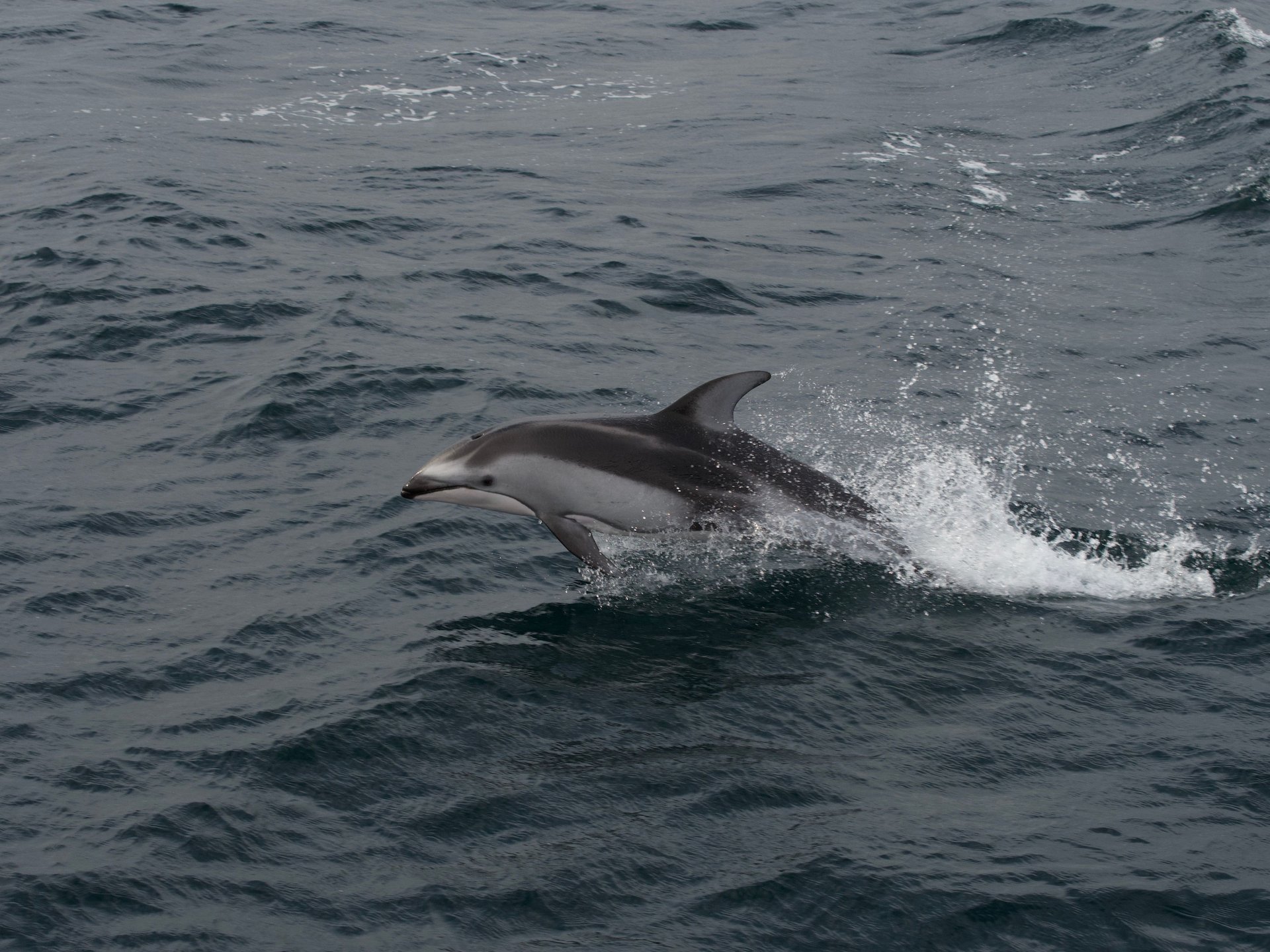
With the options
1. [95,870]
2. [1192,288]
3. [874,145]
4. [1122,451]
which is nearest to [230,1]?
[874,145]

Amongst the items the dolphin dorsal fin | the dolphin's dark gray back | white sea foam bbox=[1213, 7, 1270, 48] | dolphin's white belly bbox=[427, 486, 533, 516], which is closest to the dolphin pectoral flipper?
dolphin's white belly bbox=[427, 486, 533, 516]

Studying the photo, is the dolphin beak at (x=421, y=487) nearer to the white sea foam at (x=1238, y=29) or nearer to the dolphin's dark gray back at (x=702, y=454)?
the dolphin's dark gray back at (x=702, y=454)

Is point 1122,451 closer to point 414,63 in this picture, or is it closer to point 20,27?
point 414,63

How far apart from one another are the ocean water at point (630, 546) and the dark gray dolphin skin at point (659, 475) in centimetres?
30

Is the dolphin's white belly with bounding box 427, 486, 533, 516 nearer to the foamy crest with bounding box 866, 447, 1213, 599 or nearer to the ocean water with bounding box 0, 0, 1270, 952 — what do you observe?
the ocean water with bounding box 0, 0, 1270, 952

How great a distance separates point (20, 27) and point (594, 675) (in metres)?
25.8

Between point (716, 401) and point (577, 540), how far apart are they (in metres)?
1.38

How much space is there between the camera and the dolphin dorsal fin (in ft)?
32.1

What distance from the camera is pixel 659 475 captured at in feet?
32.4

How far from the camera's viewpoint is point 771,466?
990 centimetres

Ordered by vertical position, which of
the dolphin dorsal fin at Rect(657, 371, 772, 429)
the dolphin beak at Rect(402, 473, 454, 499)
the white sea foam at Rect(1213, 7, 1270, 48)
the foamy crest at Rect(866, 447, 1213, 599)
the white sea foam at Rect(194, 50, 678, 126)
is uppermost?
the white sea foam at Rect(1213, 7, 1270, 48)

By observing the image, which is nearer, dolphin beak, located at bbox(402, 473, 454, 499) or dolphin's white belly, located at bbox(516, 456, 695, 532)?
dolphin's white belly, located at bbox(516, 456, 695, 532)

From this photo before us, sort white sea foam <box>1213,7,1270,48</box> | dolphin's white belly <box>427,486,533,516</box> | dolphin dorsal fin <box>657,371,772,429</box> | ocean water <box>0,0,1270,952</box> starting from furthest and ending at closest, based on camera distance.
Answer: white sea foam <box>1213,7,1270,48</box> → dolphin's white belly <box>427,486,533,516</box> → dolphin dorsal fin <box>657,371,772,429</box> → ocean water <box>0,0,1270,952</box>

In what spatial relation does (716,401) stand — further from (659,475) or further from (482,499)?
(482,499)
